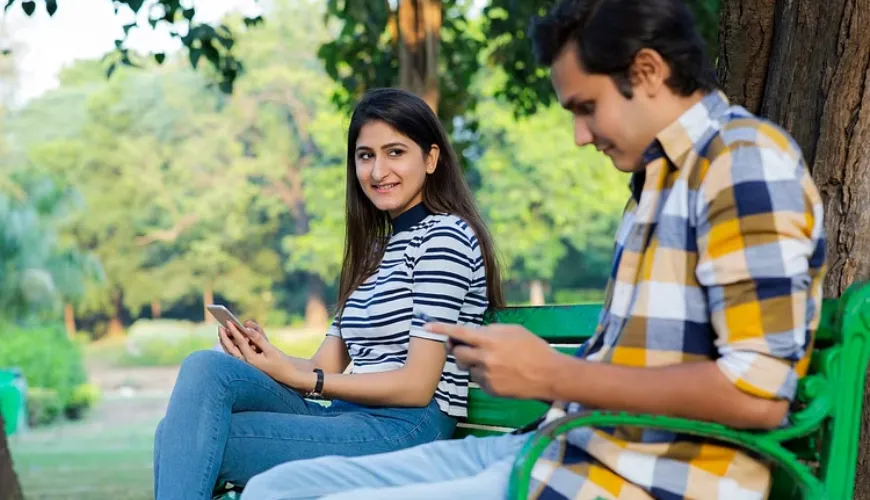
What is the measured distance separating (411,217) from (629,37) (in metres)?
1.31

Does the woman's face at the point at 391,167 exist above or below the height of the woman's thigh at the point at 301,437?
above

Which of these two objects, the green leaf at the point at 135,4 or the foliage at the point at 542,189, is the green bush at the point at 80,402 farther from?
the green leaf at the point at 135,4

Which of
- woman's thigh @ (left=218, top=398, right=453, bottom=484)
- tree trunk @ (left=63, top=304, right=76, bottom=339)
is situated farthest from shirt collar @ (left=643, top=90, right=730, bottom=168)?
tree trunk @ (left=63, top=304, right=76, bottom=339)

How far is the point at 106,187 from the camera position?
43.4 meters

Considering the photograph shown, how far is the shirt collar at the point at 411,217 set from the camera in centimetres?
307

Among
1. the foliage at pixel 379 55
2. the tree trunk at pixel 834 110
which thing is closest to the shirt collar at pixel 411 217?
the tree trunk at pixel 834 110

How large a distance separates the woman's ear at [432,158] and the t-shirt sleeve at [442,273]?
0.24 m

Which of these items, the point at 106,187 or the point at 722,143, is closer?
the point at 722,143

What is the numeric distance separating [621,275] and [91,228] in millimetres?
42772

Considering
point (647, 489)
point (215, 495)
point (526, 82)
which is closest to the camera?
point (647, 489)

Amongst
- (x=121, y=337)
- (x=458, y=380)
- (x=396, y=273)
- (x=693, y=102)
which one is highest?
(x=693, y=102)

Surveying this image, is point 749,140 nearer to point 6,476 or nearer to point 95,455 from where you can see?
point 6,476

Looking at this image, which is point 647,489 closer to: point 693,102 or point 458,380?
point 693,102

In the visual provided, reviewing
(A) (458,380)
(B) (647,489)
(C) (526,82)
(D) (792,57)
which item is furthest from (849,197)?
(C) (526,82)
